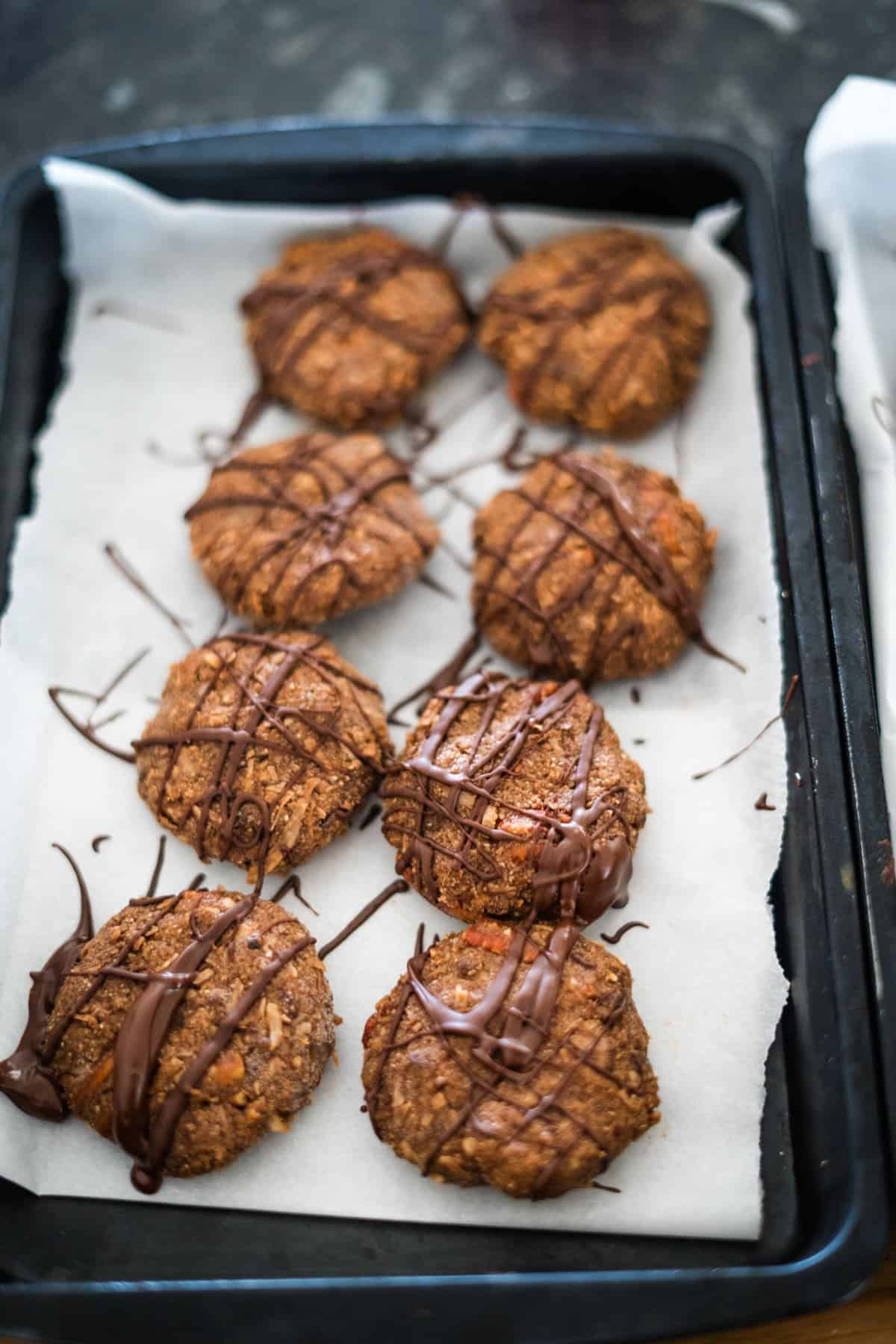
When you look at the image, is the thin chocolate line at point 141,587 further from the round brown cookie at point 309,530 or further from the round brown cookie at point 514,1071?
the round brown cookie at point 514,1071

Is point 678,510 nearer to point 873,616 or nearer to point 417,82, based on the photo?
point 873,616

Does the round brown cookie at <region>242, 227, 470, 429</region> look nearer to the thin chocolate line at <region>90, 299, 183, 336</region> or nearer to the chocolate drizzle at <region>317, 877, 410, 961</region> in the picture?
the thin chocolate line at <region>90, 299, 183, 336</region>

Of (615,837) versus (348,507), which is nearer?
(615,837)

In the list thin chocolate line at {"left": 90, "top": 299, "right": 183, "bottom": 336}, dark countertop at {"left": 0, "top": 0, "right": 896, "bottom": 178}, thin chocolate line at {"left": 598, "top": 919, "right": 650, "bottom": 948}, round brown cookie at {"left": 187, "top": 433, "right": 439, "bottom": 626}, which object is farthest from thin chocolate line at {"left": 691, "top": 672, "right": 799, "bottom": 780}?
dark countertop at {"left": 0, "top": 0, "right": 896, "bottom": 178}

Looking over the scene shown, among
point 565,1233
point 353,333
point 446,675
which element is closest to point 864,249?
point 353,333

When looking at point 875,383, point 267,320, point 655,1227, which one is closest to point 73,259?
point 267,320

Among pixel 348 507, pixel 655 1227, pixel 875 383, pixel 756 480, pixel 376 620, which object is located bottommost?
pixel 655 1227
